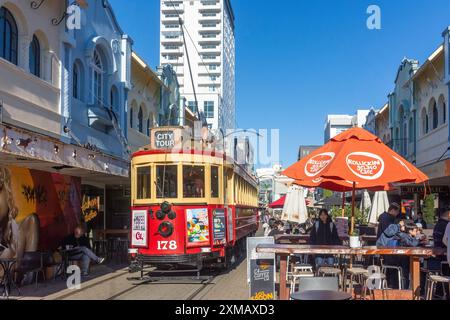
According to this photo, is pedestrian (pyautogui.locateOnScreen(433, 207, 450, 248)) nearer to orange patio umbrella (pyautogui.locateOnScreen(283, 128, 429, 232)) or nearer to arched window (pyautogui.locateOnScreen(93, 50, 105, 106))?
orange patio umbrella (pyautogui.locateOnScreen(283, 128, 429, 232))

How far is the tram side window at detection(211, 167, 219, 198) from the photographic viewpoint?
12453 millimetres

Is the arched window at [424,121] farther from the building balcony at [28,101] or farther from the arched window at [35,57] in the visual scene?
the arched window at [35,57]

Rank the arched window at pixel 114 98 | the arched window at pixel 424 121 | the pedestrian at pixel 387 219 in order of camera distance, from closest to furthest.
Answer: the pedestrian at pixel 387 219 < the arched window at pixel 114 98 < the arched window at pixel 424 121

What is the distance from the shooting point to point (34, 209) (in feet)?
40.8

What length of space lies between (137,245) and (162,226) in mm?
762

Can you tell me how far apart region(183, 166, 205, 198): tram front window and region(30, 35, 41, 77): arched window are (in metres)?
5.34

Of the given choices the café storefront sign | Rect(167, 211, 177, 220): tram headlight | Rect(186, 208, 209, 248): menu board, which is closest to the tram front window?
Rect(186, 208, 209, 248): menu board

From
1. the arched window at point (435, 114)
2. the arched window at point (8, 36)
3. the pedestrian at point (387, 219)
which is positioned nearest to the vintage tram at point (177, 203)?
the pedestrian at point (387, 219)

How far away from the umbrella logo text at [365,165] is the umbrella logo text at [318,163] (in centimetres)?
34

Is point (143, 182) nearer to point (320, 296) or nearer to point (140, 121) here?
point (320, 296)

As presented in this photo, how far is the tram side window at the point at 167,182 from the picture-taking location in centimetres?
1208
